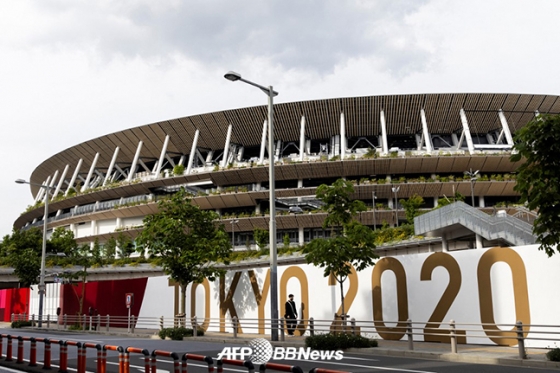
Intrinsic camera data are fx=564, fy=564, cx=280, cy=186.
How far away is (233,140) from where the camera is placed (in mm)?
70000

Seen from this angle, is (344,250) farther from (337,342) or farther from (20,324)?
(20,324)

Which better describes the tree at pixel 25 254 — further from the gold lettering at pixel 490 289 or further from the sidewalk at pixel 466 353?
the gold lettering at pixel 490 289

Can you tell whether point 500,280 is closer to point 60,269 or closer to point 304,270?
point 304,270

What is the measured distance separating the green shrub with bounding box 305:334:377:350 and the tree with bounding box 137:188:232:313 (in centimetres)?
1086

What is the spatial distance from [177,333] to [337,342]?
10.2m

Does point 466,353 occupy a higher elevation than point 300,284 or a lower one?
lower

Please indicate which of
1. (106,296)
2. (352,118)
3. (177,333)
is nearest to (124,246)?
(106,296)

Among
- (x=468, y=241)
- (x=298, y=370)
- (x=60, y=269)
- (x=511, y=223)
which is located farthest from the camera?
(x=60, y=269)

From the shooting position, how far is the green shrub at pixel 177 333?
26.3 metres

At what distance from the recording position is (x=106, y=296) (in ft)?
125

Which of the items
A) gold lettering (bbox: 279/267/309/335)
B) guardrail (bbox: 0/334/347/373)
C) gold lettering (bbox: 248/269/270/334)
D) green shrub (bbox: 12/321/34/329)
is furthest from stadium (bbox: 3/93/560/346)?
guardrail (bbox: 0/334/347/373)

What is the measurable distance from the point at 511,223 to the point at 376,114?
→ 40263mm

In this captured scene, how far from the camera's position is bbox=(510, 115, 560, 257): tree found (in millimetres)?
13891

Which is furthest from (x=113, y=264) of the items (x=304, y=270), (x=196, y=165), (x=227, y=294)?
(x=304, y=270)
